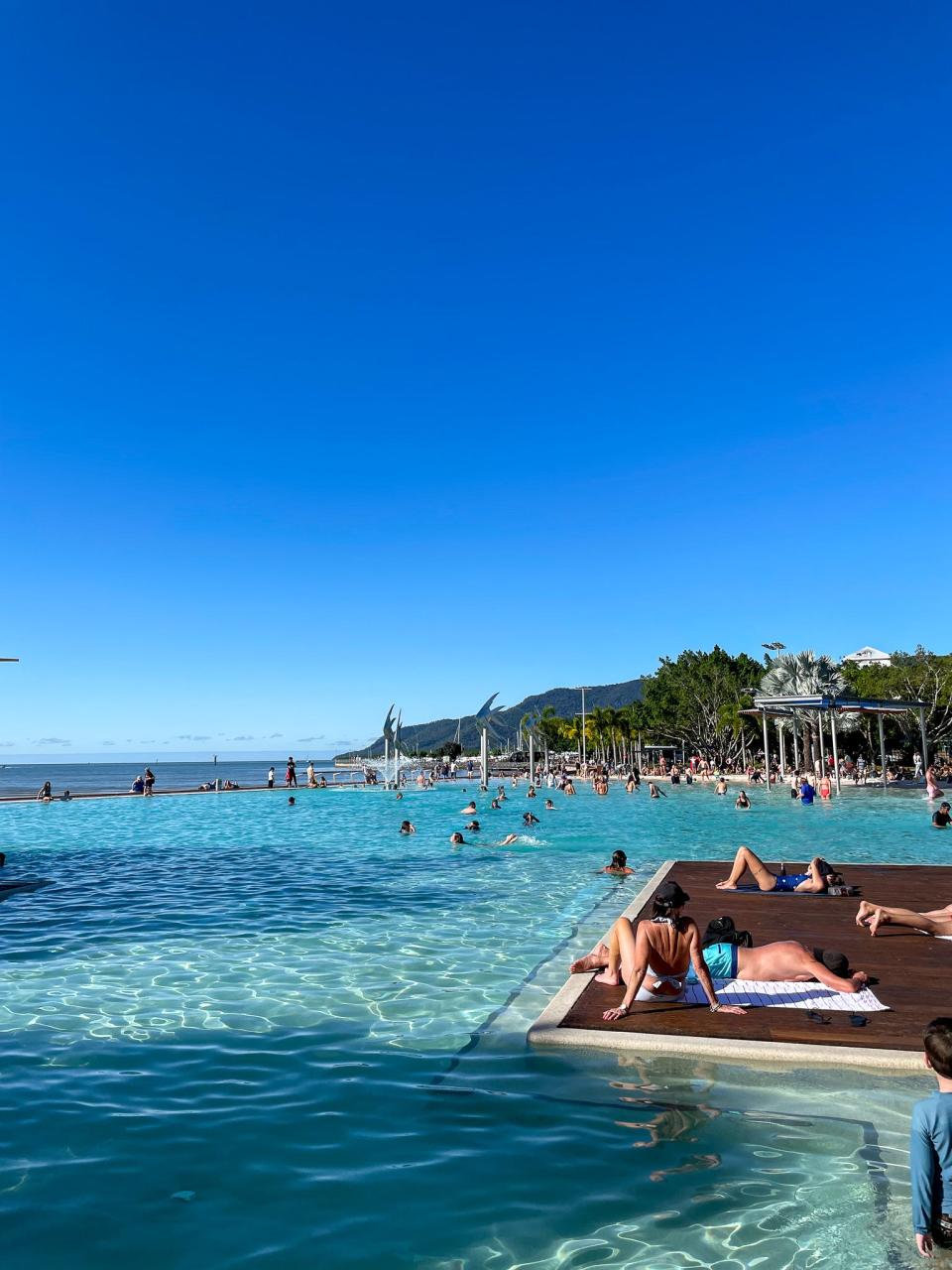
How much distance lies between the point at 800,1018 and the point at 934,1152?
3.80 metres

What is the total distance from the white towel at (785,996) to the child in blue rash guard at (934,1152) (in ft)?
12.7

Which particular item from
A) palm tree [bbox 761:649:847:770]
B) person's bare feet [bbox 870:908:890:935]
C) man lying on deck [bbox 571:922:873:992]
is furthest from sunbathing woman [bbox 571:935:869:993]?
palm tree [bbox 761:649:847:770]

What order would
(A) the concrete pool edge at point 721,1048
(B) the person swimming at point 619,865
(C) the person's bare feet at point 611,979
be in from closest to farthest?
1. (A) the concrete pool edge at point 721,1048
2. (C) the person's bare feet at point 611,979
3. (B) the person swimming at point 619,865

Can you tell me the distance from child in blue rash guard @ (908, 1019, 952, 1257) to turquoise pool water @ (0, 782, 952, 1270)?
296 millimetres

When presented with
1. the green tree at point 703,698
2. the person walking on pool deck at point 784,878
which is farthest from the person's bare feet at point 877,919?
the green tree at point 703,698

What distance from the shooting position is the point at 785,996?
8.18 meters

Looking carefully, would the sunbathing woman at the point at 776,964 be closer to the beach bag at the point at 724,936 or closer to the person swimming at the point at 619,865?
the beach bag at the point at 724,936

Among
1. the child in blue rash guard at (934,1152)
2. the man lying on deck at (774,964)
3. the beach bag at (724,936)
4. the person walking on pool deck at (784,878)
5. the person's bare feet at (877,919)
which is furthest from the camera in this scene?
the person walking on pool deck at (784,878)

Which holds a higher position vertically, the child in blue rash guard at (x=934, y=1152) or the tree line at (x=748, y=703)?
the tree line at (x=748, y=703)

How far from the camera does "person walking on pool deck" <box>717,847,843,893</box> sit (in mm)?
13570

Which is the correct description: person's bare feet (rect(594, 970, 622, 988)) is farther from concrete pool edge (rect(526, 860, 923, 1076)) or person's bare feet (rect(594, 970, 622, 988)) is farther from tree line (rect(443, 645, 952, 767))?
tree line (rect(443, 645, 952, 767))

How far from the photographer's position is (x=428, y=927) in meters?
13.0

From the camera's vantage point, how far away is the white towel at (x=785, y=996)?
308 inches

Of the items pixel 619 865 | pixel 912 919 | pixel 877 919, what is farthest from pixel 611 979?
pixel 619 865
